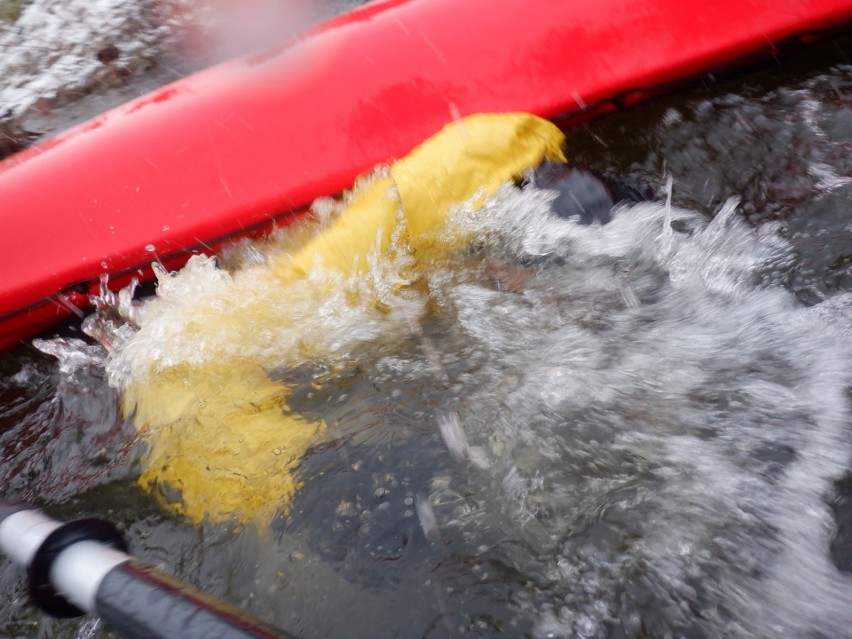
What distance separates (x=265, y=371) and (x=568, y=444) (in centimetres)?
87

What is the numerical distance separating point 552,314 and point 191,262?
1199 mm

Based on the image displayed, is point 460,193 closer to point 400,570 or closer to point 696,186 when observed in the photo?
point 696,186

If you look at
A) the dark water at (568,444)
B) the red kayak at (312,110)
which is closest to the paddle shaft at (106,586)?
the dark water at (568,444)

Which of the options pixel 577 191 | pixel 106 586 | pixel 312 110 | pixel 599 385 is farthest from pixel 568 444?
pixel 312 110

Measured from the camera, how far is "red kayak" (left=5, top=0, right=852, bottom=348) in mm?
2293

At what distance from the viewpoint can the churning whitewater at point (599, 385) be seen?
1.29 metres

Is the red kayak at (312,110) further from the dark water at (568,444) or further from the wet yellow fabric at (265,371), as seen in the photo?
the dark water at (568,444)

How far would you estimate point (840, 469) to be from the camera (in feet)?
4.50

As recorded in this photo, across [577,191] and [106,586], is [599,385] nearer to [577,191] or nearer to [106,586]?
[577,191]

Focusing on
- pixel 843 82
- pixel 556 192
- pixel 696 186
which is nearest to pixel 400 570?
pixel 556 192

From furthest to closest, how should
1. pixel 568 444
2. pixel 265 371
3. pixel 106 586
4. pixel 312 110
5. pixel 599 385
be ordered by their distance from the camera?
pixel 312 110
pixel 265 371
pixel 599 385
pixel 568 444
pixel 106 586

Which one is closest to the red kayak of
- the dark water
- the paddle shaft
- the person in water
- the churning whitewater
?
the churning whitewater

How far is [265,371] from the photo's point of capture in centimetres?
192

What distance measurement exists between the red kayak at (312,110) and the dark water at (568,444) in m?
0.41
